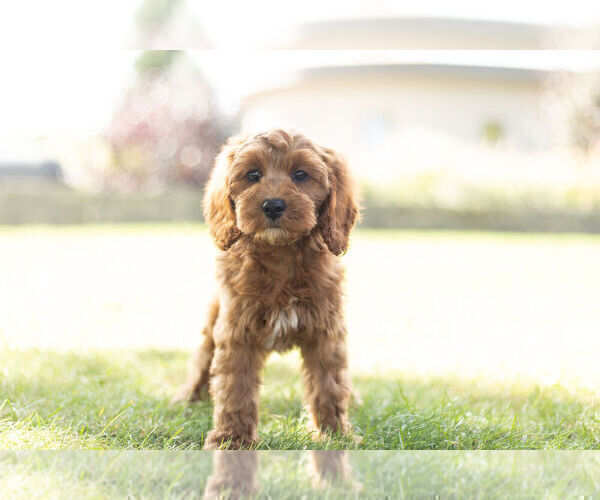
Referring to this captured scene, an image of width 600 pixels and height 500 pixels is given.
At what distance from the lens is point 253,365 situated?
2525mm

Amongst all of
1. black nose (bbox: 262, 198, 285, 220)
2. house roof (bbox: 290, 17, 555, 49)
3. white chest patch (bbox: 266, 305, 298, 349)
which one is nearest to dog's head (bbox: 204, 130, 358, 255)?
black nose (bbox: 262, 198, 285, 220)

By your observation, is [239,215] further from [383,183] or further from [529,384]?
[383,183]

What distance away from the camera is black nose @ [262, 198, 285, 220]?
7.66ft

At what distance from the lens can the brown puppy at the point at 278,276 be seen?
95.2 inches

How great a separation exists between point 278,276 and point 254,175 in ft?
1.42

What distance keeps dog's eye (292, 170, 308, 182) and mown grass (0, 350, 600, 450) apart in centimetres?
103

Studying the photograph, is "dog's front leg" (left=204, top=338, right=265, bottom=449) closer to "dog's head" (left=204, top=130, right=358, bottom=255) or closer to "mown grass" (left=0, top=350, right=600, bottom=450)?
"mown grass" (left=0, top=350, right=600, bottom=450)

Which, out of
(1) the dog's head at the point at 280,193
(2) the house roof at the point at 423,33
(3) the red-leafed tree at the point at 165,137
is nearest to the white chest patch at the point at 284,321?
(1) the dog's head at the point at 280,193

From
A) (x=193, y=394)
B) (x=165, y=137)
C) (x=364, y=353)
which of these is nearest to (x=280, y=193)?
(x=193, y=394)

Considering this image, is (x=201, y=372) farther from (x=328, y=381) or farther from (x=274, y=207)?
(x=274, y=207)

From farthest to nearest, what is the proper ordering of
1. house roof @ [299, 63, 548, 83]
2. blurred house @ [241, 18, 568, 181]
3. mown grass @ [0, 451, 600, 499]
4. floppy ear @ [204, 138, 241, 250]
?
blurred house @ [241, 18, 568, 181], house roof @ [299, 63, 548, 83], floppy ear @ [204, 138, 241, 250], mown grass @ [0, 451, 600, 499]

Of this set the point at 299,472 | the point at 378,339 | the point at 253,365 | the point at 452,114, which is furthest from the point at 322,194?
the point at 452,114

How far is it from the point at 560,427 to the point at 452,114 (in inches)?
484

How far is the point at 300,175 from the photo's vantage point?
2.49 metres
